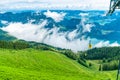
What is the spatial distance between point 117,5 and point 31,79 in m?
96.4

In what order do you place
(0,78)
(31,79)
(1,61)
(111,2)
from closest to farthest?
(111,2) → (0,78) → (31,79) → (1,61)

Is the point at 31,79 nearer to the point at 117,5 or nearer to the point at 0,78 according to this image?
the point at 0,78

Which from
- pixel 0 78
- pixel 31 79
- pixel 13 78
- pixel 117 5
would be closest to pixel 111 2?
pixel 117 5

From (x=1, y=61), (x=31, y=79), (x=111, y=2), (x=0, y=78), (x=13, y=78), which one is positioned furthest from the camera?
(x=1, y=61)

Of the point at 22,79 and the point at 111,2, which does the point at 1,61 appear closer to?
the point at 22,79

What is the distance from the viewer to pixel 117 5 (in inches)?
981

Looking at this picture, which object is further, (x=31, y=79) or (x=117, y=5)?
(x=31, y=79)

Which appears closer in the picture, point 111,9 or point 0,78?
point 111,9

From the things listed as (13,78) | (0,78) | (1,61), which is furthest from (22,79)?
(1,61)

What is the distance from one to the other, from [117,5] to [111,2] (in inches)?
43.0

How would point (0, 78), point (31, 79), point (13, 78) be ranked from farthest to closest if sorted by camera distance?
point (31, 79) < point (13, 78) < point (0, 78)

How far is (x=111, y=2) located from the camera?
24.0 metres

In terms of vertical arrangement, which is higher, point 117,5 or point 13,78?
point 117,5

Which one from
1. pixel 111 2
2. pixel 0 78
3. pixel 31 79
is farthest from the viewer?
pixel 31 79
